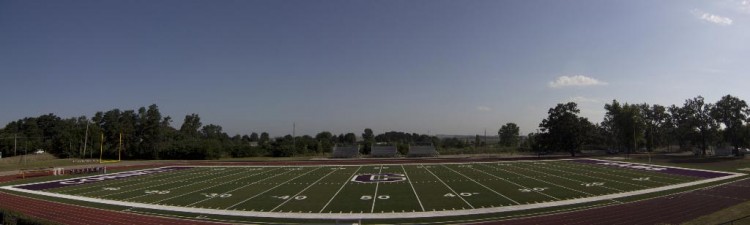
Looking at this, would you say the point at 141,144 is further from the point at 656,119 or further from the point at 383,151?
the point at 656,119

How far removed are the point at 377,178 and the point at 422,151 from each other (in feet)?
141

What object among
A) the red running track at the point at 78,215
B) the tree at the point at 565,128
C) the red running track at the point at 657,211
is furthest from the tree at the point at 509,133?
the red running track at the point at 78,215

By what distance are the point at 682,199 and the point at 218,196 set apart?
107 feet

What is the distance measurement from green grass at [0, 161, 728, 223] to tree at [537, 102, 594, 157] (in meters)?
29.4

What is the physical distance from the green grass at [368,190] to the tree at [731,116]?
46.2 meters

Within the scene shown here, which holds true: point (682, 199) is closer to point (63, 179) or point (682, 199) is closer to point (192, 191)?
point (192, 191)

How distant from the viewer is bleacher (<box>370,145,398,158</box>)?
80062 mm

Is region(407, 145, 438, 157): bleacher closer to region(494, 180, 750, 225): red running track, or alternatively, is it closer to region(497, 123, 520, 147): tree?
region(494, 180, 750, 225): red running track

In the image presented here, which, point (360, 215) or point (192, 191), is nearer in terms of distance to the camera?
point (360, 215)

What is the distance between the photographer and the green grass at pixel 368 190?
2641cm

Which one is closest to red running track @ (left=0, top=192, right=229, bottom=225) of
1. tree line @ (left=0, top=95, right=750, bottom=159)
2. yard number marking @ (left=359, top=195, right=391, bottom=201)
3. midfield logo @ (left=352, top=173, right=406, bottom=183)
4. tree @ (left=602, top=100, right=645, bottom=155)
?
yard number marking @ (left=359, top=195, right=391, bottom=201)

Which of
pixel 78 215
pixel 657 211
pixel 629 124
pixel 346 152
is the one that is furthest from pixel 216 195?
pixel 629 124

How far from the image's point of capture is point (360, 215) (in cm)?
2356

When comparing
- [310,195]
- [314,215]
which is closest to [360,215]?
[314,215]
